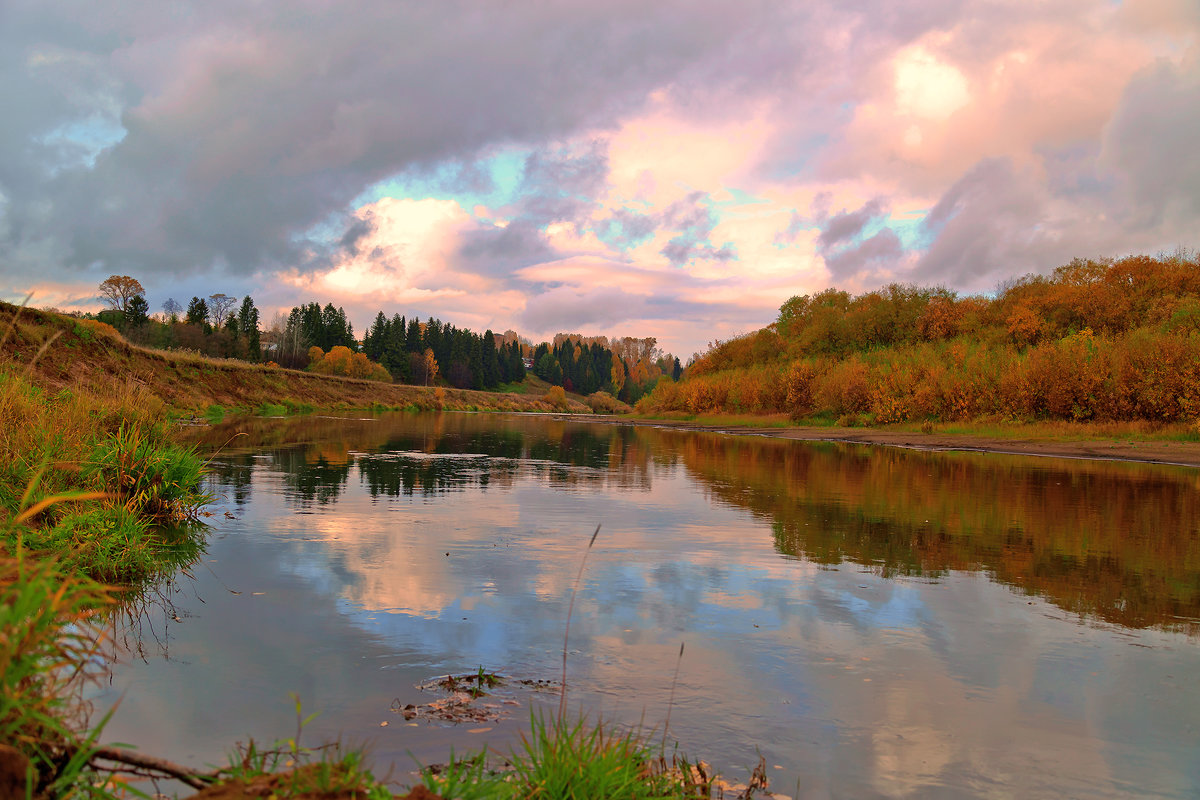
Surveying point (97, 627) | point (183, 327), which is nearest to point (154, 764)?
point (97, 627)

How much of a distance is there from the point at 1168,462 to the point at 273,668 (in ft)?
75.0

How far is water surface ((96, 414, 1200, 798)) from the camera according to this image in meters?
3.31

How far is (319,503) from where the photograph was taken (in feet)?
33.4

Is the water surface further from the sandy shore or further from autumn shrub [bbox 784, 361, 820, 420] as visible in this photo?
autumn shrub [bbox 784, 361, 820, 420]

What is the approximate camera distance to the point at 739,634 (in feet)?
16.1

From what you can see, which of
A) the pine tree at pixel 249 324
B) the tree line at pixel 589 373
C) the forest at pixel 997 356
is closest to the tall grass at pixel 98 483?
the forest at pixel 997 356

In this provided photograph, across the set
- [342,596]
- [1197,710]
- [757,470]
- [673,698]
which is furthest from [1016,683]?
[757,470]

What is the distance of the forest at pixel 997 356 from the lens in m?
25.6

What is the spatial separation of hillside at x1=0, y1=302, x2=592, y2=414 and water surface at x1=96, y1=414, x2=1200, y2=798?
630 centimetres

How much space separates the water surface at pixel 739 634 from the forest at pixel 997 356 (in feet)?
59.3

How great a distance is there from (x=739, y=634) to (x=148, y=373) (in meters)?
33.9

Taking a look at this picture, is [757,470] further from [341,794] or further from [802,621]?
[341,794]

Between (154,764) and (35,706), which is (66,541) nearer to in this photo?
(35,706)

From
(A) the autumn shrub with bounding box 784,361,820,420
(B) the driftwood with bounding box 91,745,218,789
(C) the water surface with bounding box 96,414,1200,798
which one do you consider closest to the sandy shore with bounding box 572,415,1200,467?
(A) the autumn shrub with bounding box 784,361,820,420
